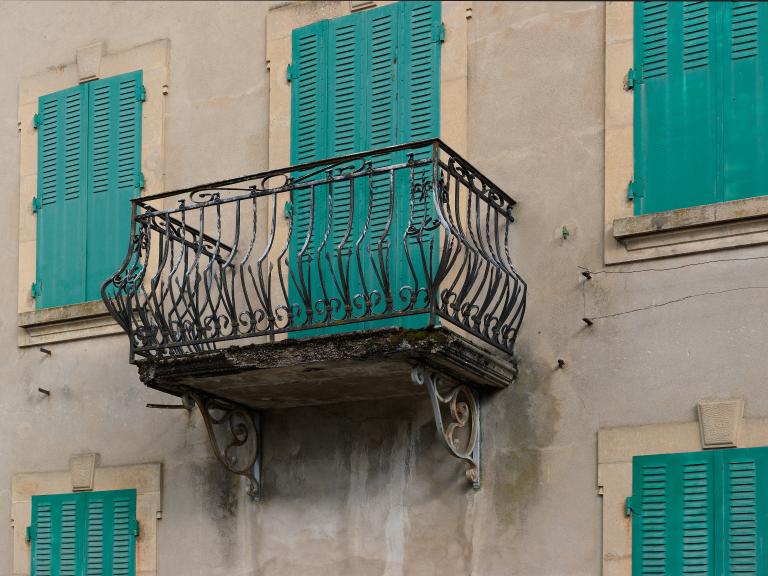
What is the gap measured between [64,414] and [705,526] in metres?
4.80

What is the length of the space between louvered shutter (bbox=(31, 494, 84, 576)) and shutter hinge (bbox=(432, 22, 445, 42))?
3963mm

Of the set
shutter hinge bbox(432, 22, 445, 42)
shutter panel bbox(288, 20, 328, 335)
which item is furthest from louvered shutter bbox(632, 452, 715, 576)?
shutter hinge bbox(432, 22, 445, 42)

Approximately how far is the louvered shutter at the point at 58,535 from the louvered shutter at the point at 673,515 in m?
4.03

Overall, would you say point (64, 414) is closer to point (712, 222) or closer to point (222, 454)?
point (222, 454)

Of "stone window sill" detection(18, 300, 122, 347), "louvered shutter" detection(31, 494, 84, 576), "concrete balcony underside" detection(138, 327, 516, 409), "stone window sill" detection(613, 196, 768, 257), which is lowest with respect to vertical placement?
"louvered shutter" detection(31, 494, 84, 576)

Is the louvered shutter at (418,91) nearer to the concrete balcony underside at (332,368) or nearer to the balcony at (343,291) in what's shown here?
the balcony at (343,291)

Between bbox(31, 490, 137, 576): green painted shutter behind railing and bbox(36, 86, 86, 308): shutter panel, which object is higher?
bbox(36, 86, 86, 308): shutter panel

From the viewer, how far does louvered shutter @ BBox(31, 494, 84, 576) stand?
38.5 feet

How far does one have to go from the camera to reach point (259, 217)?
38.4 feet

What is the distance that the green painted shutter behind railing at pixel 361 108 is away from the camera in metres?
11.1

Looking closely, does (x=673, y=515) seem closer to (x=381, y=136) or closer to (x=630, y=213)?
(x=630, y=213)

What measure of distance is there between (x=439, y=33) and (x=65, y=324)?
134 inches

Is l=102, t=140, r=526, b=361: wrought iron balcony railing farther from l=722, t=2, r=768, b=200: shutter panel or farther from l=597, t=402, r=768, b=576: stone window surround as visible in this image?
l=722, t=2, r=768, b=200: shutter panel

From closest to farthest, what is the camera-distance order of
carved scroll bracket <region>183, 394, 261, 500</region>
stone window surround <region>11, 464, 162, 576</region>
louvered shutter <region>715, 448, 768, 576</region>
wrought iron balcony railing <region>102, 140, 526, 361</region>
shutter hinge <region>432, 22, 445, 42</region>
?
louvered shutter <region>715, 448, 768, 576</region> < wrought iron balcony railing <region>102, 140, 526, 361</region> < carved scroll bracket <region>183, 394, 261, 500</region> < shutter hinge <region>432, 22, 445, 42</region> < stone window surround <region>11, 464, 162, 576</region>
